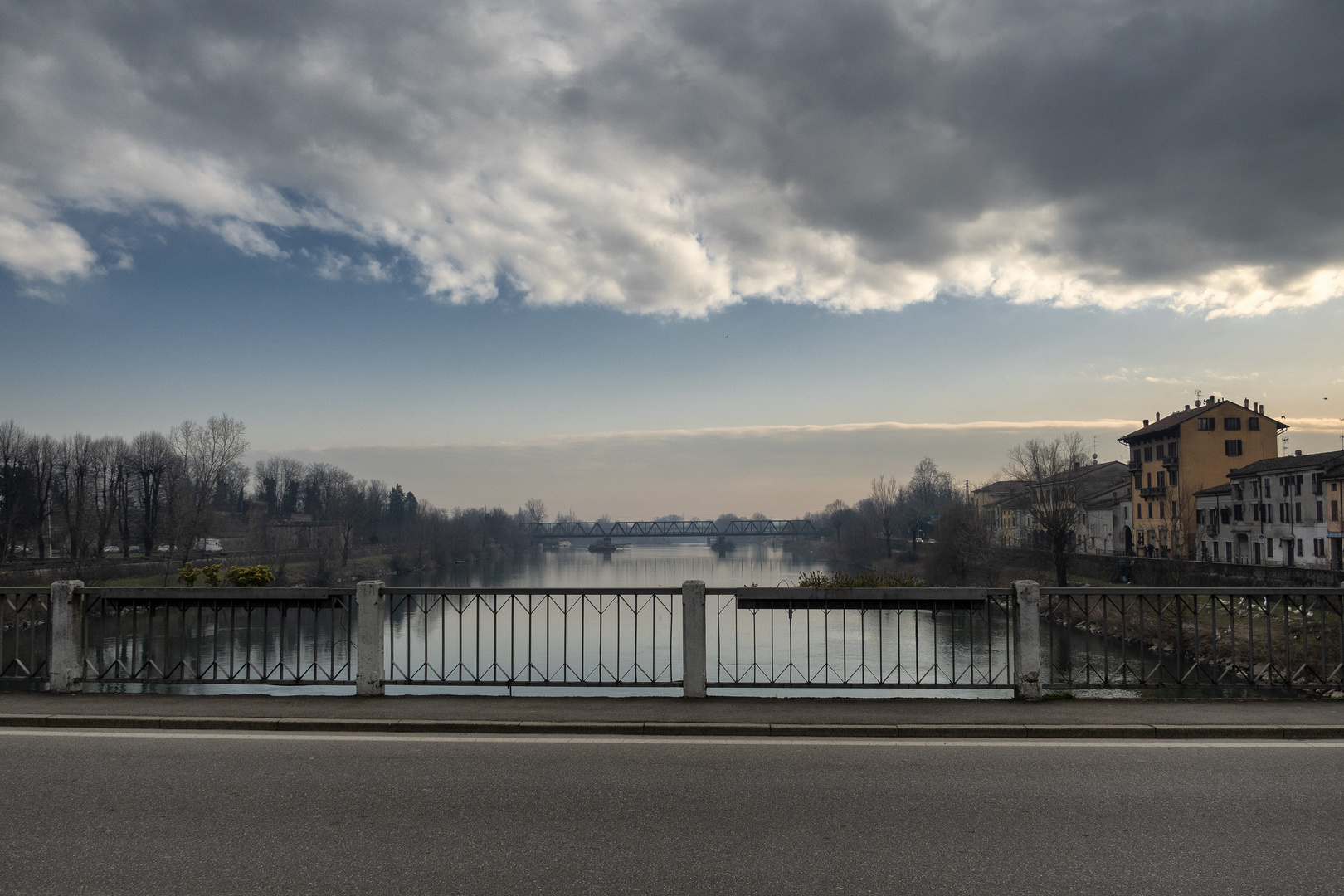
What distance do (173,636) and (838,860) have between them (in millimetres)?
36388

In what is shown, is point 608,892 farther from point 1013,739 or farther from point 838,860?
point 1013,739

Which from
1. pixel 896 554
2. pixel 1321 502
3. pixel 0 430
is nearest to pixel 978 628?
pixel 1321 502

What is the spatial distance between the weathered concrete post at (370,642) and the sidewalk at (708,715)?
8.2 inches

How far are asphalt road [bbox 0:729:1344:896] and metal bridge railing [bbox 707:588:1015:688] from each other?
1560mm

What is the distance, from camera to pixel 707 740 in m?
7.12

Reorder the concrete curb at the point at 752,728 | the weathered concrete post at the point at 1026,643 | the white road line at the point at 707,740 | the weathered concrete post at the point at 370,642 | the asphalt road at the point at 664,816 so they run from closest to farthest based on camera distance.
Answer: the asphalt road at the point at 664,816, the white road line at the point at 707,740, the concrete curb at the point at 752,728, the weathered concrete post at the point at 1026,643, the weathered concrete post at the point at 370,642

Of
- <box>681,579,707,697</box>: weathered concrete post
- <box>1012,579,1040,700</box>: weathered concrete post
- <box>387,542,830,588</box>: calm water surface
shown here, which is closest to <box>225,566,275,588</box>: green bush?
<box>681,579,707,697</box>: weathered concrete post

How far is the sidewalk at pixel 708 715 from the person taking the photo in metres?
7.26

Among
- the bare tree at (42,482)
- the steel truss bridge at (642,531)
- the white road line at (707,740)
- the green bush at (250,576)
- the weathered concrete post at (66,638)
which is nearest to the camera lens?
the white road line at (707,740)

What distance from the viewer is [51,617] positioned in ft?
30.2

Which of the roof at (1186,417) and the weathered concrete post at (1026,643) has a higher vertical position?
the roof at (1186,417)

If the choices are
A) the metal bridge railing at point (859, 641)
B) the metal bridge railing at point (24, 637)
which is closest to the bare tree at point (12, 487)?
the metal bridge railing at point (24, 637)

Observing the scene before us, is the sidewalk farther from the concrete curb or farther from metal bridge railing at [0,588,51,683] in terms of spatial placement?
metal bridge railing at [0,588,51,683]

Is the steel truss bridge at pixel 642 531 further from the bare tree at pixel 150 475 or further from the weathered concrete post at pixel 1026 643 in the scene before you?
the weathered concrete post at pixel 1026 643
